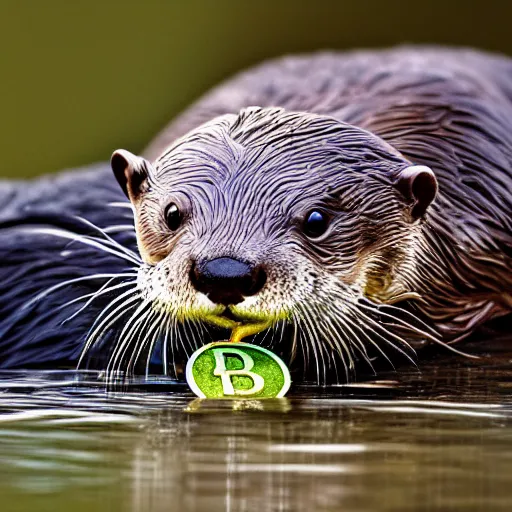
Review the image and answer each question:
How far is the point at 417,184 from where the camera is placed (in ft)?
10.1

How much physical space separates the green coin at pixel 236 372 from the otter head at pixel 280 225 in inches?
1.9

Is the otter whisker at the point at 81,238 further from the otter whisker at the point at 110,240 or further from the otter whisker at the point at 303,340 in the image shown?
the otter whisker at the point at 303,340

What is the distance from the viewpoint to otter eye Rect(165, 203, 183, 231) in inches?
118

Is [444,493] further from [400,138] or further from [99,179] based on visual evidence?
[99,179]

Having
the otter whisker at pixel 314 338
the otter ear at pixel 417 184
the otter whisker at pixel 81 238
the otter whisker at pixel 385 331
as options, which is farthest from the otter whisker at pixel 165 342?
the otter ear at pixel 417 184

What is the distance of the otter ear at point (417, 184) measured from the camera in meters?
3.06

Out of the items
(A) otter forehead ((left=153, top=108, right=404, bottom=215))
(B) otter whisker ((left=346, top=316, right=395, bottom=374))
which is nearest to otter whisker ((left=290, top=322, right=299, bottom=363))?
(B) otter whisker ((left=346, top=316, right=395, bottom=374))

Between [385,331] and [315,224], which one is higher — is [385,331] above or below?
below

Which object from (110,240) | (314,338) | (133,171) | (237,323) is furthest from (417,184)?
(110,240)

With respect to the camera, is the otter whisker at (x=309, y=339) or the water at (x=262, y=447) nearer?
the water at (x=262, y=447)

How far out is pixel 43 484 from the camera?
71.5 inches

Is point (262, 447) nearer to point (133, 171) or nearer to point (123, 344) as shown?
point (123, 344)

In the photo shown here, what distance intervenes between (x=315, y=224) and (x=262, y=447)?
92cm

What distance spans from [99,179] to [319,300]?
1.40 metres
